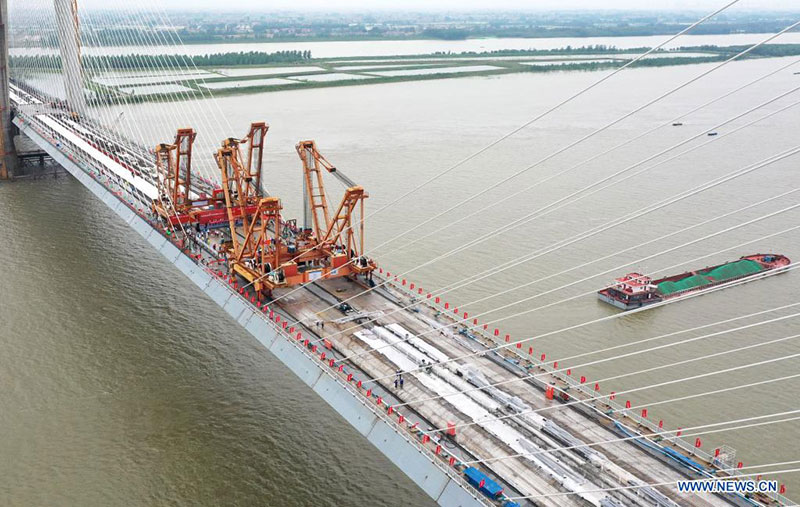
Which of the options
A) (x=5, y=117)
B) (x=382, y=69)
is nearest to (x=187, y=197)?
(x=5, y=117)

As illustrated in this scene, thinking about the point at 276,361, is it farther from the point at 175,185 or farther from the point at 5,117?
the point at 5,117

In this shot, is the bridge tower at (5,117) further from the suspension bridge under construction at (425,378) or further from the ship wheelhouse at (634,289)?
the ship wheelhouse at (634,289)

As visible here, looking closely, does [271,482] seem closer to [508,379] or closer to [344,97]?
Result: [508,379]

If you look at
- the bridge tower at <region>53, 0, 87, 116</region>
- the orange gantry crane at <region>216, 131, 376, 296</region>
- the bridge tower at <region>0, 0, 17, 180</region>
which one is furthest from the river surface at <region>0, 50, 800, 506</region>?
the bridge tower at <region>53, 0, 87, 116</region>

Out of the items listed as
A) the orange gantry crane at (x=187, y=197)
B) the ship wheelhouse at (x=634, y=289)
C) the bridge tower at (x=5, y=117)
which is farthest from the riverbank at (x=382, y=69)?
the ship wheelhouse at (x=634, y=289)

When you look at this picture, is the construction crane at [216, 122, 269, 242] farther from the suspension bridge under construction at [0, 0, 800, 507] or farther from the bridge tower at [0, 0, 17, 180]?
the bridge tower at [0, 0, 17, 180]

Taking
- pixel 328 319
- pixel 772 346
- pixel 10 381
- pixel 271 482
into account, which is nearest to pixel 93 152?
pixel 10 381
